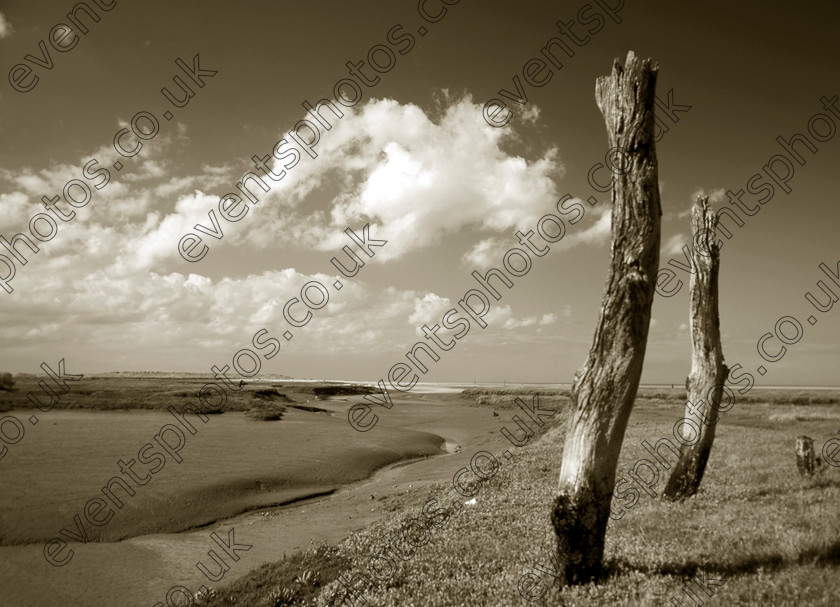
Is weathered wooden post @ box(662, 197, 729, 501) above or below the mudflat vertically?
above

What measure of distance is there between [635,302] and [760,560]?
15.0 feet

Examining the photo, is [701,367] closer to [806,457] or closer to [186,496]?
[806,457]

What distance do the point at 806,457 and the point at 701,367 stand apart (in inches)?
170

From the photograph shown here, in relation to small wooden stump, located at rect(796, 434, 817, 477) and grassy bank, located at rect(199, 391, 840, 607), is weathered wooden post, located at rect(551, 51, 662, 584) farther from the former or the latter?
small wooden stump, located at rect(796, 434, 817, 477)

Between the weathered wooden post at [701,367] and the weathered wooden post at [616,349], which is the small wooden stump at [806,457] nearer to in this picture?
the weathered wooden post at [701,367]

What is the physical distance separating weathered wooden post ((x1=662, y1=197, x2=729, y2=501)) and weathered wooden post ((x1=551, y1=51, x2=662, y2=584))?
695cm

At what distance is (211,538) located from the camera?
1390cm

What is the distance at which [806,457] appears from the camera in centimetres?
1376

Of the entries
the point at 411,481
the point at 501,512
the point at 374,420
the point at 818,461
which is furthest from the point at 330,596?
the point at 374,420

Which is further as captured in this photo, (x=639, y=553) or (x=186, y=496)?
(x=186, y=496)

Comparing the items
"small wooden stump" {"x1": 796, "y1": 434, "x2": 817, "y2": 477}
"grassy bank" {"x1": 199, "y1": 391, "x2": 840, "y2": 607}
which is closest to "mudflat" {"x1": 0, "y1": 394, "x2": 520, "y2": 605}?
"grassy bank" {"x1": 199, "y1": 391, "x2": 840, "y2": 607}

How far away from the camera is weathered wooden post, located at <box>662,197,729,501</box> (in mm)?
12430

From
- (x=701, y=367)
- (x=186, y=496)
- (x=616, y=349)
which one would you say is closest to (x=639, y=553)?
(x=616, y=349)

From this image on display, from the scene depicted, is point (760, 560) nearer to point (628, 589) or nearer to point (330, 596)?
point (628, 589)
